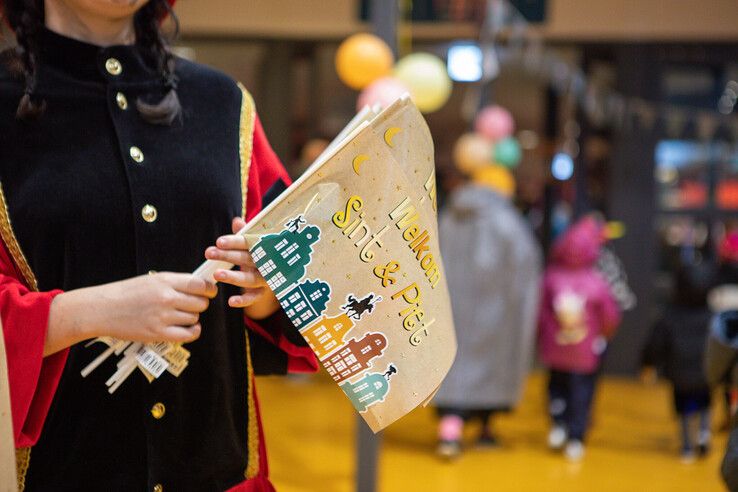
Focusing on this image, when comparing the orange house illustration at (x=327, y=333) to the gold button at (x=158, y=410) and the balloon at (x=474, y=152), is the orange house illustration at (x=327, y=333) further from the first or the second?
the balloon at (x=474, y=152)

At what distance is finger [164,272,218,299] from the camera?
1.09m

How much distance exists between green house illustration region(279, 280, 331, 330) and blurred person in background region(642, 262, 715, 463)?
14.2 feet

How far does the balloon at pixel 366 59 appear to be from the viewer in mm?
3545

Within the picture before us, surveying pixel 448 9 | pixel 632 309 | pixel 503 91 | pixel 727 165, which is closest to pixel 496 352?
pixel 448 9

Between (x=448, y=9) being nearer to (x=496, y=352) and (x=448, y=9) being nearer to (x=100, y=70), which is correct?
(x=496, y=352)

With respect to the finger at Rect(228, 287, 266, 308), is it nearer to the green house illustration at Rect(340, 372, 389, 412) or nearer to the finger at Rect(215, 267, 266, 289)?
the finger at Rect(215, 267, 266, 289)

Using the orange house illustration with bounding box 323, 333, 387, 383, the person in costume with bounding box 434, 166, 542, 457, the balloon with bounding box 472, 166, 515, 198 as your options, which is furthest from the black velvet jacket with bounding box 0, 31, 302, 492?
the balloon with bounding box 472, 166, 515, 198

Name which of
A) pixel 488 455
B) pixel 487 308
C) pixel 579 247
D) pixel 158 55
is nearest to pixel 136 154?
pixel 158 55

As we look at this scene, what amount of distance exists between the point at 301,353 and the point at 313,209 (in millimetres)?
309

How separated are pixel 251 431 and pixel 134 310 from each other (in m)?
0.33

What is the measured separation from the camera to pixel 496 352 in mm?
4977

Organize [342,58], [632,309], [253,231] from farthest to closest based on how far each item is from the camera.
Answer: [632,309] → [342,58] → [253,231]

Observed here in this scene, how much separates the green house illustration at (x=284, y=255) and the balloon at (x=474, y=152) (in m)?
4.06

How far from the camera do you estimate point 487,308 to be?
16.3 ft
